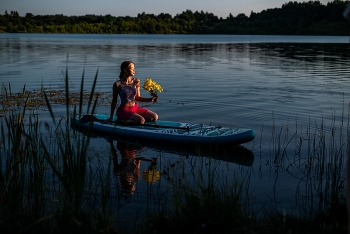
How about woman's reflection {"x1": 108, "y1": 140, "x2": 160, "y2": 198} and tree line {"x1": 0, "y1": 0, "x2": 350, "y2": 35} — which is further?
tree line {"x1": 0, "y1": 0, "x2": 350, "y2": 35}

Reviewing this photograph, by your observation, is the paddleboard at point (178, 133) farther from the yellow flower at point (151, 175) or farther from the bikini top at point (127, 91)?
the yellow flower at point (151, 175)

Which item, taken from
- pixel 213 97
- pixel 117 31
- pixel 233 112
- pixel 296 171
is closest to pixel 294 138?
pixel 296 171

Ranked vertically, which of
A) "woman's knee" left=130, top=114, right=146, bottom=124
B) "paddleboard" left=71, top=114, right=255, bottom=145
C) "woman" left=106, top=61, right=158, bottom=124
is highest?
"woman" left=106, top=61, right=158, bottom=124

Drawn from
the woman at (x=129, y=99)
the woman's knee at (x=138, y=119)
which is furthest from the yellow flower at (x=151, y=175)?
the woman's knee at (x=138, y=119)

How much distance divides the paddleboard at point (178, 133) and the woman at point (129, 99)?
0.71 ft

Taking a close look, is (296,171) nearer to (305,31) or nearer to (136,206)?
(136,206)

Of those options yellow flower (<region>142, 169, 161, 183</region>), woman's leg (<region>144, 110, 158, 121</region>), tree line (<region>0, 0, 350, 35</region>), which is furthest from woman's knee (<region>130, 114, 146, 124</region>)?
tree line (<region>0, 0, 350, 35</region>)

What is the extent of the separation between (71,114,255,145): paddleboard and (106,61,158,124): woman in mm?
215

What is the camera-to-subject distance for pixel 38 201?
5.14 metres

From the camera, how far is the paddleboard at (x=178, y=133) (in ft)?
29.0

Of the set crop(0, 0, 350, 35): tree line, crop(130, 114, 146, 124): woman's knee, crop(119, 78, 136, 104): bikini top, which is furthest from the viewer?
crop(0, 0, 350, 35): tree line

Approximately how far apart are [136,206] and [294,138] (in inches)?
198

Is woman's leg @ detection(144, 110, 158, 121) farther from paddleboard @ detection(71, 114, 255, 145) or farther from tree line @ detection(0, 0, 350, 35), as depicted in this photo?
tree line @ detection(0, 0, 350, 35)

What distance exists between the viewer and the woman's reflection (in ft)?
22.9
